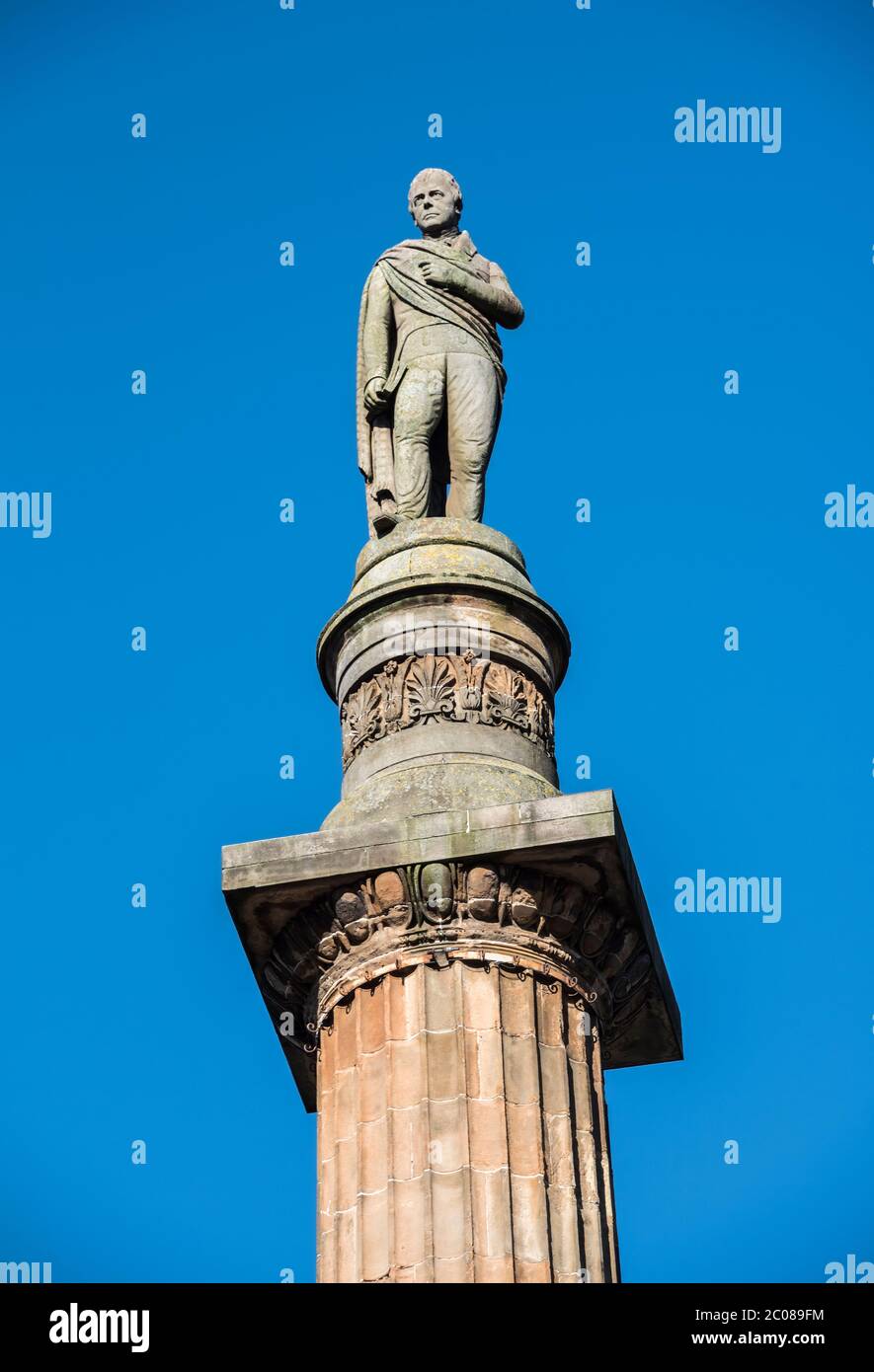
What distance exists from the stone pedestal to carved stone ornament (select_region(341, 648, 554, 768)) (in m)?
0.02

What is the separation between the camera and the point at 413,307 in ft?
79.9

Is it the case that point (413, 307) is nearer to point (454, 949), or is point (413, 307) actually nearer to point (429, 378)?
point (429, 378)

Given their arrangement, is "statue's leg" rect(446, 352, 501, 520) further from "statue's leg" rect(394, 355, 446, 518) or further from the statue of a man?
"statue's leg" rect(394, 355, 446, 518)

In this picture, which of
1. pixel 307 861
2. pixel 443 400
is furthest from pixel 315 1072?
pixel 443 400

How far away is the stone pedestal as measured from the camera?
18672 mm

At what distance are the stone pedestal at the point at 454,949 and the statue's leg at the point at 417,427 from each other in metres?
0.93

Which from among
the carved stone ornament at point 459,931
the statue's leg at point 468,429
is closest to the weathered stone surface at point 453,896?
the carved stone ornament at point 459,931

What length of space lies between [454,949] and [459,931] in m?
0.16

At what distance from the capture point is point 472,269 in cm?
2477

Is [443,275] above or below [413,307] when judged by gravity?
above

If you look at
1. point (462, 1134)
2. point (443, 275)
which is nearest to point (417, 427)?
point (443, 275)

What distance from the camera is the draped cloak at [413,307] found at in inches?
942

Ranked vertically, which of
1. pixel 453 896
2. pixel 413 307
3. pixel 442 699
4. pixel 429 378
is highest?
pixel 413 307
